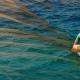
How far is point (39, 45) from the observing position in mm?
11750

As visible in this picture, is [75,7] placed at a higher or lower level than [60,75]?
higher

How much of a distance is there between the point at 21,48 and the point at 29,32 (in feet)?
8.18

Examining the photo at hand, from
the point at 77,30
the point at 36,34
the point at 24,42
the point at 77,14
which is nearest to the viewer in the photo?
the point at 24,42

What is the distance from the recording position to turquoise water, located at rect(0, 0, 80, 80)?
963 cm

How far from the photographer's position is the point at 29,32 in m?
13.7

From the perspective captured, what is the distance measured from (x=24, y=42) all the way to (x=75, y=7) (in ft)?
28.6

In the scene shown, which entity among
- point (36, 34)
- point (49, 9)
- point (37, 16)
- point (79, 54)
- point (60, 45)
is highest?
point (49, 9)

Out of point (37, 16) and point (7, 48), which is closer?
point (7, 48)

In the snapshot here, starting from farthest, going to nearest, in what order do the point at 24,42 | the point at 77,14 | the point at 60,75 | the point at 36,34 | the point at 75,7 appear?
1. the point at 75,7
2. the point at 77,14
3. the point at 36,34
4. the point at 24,42
5. the point at 60,75

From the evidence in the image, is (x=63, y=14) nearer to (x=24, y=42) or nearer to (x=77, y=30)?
(x=77, y=30)

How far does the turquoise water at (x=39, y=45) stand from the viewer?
379 inches

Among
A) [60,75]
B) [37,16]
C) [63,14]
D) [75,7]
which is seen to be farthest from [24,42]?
[75,7]

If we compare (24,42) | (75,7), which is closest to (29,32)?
(24,42)

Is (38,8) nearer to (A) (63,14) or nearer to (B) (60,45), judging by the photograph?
(A) (63,14)
